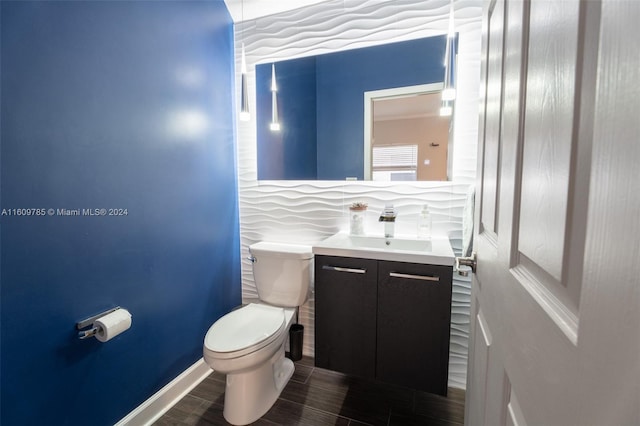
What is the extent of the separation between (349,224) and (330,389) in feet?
3.34

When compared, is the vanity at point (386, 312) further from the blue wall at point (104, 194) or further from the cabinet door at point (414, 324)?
the blue wall at point (104, 194)

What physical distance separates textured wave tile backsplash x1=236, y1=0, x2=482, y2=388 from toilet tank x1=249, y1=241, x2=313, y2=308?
0.24m

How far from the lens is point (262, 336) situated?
4.77ft

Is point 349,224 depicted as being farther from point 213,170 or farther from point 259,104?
point 259,104

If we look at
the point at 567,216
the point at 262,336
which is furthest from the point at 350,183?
the point at 567,216

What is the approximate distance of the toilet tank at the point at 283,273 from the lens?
1.79 meters

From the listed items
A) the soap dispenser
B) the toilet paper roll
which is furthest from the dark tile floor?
→ the soap dispenser

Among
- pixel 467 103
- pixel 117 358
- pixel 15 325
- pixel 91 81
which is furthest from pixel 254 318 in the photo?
pixel 467 103

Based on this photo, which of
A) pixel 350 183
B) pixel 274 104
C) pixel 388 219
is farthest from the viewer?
pixel 274 104

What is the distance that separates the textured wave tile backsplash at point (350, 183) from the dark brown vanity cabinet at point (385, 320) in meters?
0.42

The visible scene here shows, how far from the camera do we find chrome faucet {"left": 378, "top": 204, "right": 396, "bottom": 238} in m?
1.73

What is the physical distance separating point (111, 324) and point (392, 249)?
1.37 m

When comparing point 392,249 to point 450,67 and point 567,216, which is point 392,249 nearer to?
point 450,67

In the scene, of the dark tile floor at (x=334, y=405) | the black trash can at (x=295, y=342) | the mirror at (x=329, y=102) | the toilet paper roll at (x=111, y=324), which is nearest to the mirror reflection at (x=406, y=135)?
the mirror at (x=329, y=102)
